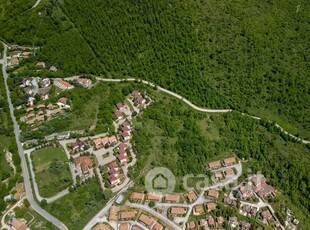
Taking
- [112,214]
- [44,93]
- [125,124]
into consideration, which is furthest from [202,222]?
[44,93]

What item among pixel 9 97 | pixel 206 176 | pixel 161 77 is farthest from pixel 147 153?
pixel 9 97

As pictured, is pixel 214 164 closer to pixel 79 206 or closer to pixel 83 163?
pixel 83 163

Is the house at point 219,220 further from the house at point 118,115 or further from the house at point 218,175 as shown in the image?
the house at point 118,115

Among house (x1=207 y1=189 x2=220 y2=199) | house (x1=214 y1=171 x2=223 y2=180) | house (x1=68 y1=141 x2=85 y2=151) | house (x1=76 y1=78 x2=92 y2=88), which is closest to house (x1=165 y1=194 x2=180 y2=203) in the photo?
house (x1=207 y1=189 x2=220 y2=199)

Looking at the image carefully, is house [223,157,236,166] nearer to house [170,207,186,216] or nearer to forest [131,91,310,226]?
forest [131,91,310,226]

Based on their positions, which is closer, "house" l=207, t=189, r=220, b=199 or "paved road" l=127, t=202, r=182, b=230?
"paved road" l=127, t=202, r=182, b=230

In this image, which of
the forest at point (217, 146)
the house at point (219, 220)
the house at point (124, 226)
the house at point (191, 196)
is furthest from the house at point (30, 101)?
the house at point (219, 220)
